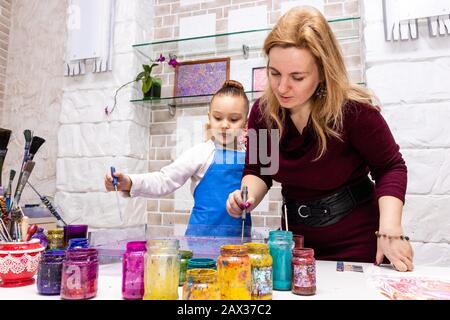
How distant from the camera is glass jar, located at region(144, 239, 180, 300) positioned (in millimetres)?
678

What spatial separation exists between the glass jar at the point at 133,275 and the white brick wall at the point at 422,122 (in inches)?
58.6

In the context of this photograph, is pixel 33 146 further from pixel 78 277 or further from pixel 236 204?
pixel 236 204

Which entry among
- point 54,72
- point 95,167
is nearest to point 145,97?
point 95,167

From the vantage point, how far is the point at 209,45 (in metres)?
2.49

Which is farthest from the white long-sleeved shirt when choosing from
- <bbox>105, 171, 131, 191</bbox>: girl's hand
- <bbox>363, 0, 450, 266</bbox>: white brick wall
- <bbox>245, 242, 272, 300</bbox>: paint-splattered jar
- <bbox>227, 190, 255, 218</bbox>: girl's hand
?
<bbox>363, 0, 450, 266</bbox>: white brick wall

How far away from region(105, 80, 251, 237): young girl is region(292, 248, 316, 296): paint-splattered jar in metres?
0.81

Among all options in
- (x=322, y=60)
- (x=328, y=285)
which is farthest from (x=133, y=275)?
(x=322, y=60)

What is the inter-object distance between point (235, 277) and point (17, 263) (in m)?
0.47

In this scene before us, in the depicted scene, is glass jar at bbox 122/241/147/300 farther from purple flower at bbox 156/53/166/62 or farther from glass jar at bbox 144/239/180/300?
purple flower at bbox 156/53/166/62

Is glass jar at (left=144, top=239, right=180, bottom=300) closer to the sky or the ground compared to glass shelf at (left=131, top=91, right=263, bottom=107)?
closer to the ground

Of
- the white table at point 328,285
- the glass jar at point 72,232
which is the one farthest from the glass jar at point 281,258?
the glass jar at point 72,232

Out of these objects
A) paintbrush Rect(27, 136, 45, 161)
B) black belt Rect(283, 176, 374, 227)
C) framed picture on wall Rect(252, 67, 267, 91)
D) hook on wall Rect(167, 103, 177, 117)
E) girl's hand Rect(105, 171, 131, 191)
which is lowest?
black belt Rect(283, 176, 374, 227)
